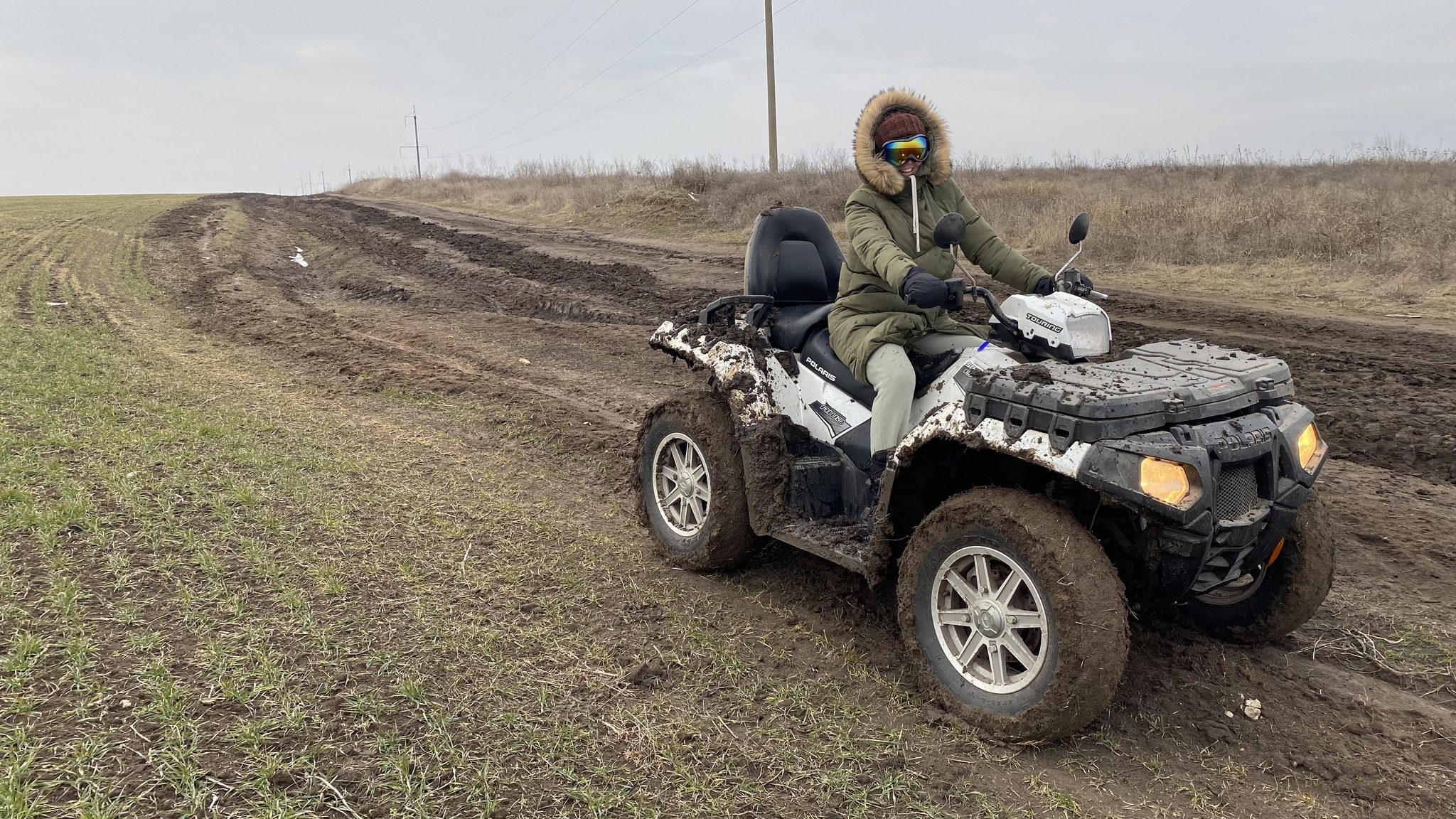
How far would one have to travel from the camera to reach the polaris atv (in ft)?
9.70

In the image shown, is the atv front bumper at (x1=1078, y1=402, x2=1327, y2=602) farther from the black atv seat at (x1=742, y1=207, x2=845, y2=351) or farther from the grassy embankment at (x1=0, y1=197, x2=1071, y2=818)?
the black atv seat at (x1=742, y1=207, x2=845, y2=351)

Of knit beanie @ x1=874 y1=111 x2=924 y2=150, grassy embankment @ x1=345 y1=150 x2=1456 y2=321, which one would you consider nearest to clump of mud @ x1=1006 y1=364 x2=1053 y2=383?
knit beanie @ x1=874 y1=111 x2=924 y2=150

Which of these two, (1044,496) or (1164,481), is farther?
(1044,496)

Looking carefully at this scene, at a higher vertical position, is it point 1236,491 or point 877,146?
point 877,146

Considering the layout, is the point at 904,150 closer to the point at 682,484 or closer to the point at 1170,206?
the point at 682,484

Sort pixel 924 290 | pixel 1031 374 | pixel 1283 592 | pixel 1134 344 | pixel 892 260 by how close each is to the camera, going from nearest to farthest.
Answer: pixel 1031 374
pixel 924 290
pixel 1283 592
pixel 892 260
pixel 1134 344

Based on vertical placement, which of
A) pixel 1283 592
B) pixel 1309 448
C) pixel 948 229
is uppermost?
pixel 948 229

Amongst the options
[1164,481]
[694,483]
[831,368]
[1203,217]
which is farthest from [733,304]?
[1203,217]

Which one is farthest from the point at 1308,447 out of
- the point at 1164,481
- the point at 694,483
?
the point at 694,483

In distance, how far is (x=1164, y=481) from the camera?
112 inches

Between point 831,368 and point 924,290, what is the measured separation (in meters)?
0.90

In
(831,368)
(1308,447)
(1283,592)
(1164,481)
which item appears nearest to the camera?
(1164,481)

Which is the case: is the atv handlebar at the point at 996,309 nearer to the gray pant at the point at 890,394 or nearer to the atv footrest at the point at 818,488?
the gray pant at the point at 890,394

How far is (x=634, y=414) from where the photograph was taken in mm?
7996
